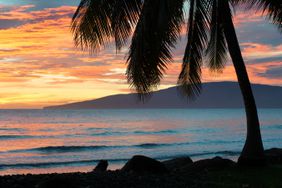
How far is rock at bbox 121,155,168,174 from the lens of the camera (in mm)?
12969

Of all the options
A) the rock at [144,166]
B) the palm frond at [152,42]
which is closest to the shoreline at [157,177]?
the rock at [144,166]

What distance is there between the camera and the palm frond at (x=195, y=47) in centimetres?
1410

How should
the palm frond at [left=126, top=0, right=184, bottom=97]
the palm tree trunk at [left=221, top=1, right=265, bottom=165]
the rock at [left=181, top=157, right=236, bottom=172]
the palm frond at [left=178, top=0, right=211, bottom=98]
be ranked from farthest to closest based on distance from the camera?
1. the rock at [left=181, top=157, right=236, bottom=172]
2. the palm frond at [left=178, top=0, right=211, bottom=98]
3. the palm tree trunk at [left=221, top=1, right=265, bottom=165]
4. the palm frond at [left=126, top=0, right=184, bottom=97]

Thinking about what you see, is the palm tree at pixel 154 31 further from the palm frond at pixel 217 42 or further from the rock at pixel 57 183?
the rock at pixel 57 183

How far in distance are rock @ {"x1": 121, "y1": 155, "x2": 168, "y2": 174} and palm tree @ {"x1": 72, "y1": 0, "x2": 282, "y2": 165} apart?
208 cm

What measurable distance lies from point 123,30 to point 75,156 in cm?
1842

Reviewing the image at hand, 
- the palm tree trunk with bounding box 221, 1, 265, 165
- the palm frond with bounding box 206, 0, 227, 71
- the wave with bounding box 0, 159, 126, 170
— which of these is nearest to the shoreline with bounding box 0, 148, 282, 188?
the palm tree trunk with bounding box 221, 1, 265, 165

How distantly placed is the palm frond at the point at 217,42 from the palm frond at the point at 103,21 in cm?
242

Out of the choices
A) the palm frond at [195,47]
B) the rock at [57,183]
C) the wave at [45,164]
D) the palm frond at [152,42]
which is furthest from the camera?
the wave at [45,164]

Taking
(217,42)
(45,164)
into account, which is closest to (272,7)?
(217,42)

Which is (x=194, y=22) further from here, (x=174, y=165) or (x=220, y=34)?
(x=174, y=165)

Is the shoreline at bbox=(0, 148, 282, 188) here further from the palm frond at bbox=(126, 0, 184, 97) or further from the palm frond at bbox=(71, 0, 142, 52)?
the palm frond at bbox=(71, 0, 142, 52)

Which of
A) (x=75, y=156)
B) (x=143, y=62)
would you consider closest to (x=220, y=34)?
(x=143, y=62)

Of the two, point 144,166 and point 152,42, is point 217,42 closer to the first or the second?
point 152,42
